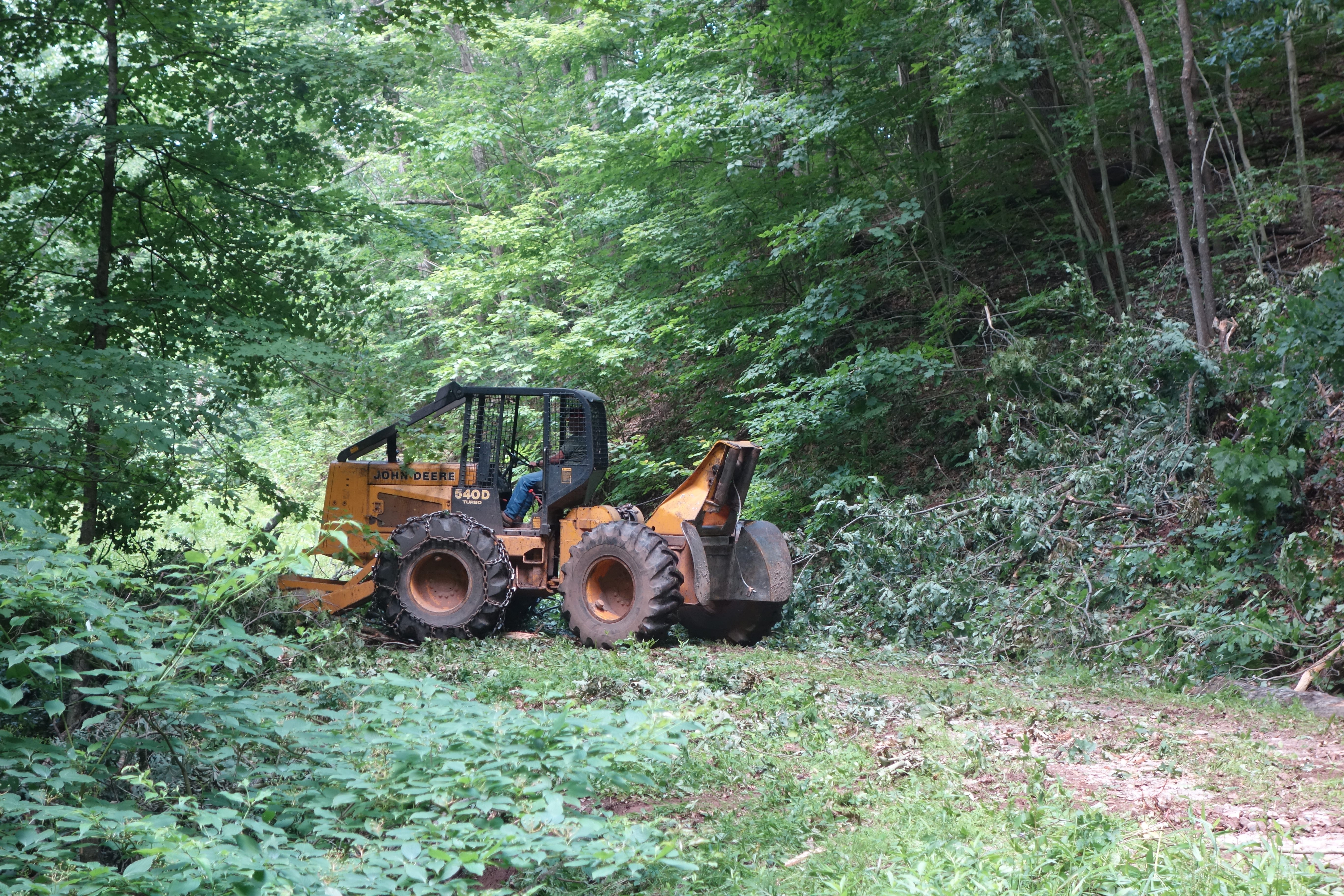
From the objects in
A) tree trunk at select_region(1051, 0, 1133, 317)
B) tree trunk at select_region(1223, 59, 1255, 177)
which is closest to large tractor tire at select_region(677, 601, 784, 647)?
tree trunk at select_region(1051, 0, 1133, 317)

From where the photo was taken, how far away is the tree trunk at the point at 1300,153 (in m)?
11.3

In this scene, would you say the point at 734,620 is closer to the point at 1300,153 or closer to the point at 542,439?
the point at 542,439

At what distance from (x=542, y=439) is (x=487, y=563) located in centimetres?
139

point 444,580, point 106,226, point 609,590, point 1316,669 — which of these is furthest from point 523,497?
point 1316,669

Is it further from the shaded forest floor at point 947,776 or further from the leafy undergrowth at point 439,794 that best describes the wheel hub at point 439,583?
the leafy undergrowth at point 439,794

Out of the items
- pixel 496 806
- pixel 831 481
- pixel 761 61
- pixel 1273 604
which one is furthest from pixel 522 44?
pixel 496 806

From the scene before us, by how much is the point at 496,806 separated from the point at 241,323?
16.5 feet

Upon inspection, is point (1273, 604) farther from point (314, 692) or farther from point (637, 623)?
point (314, 692)

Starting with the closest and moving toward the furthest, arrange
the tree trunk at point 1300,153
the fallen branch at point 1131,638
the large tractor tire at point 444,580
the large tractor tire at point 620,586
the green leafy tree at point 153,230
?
the green leafy tree at point 153,230 → the fallen branch at point 1131,638 → the large tractor tire at point 620,586 → the large tractor tire at point 444,580 → the tree trunk at point 1300,153

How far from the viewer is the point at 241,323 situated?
23.7 ft

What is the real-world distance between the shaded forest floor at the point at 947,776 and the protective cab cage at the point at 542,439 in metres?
2.25

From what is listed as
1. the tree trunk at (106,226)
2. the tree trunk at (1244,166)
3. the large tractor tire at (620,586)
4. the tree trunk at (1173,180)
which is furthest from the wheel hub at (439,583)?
Answer: the tree trunk at (1244,166)

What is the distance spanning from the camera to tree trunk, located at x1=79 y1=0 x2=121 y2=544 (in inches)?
276

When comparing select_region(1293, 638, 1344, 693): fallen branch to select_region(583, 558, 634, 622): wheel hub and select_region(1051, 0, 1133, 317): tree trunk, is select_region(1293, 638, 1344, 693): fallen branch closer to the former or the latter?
select_region(583, 558, 634, 622): wheel hub
